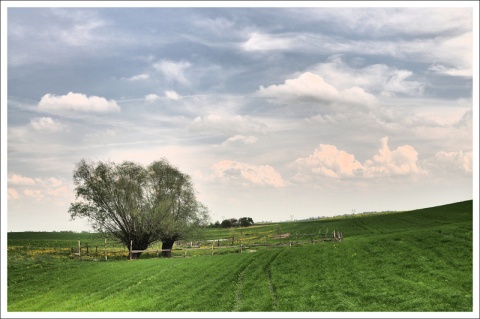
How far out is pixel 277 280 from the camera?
31.7 m

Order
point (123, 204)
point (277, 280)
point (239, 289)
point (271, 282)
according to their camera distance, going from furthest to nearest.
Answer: point (123, 204) → point (277, 280) → point (271, 282) → point (239, 289)

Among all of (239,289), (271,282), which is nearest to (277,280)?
(271,282)

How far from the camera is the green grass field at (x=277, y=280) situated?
82.7ft

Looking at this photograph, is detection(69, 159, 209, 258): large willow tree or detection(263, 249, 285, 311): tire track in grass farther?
detection(69, 159, 209, 258): large willow tree

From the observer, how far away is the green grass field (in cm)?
2520

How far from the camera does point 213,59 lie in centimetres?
3762

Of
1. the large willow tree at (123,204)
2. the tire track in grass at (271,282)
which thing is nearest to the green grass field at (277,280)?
the tire track in grass at (271,282)

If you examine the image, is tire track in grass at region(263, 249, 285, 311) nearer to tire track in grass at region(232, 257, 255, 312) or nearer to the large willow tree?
tire track in grass at region(232, 257, 255, 312)

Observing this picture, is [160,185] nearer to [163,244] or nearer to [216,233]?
[163,244]

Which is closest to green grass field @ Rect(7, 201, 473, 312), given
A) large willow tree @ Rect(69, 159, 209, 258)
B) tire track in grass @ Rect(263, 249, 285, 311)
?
tire track in grass @ Rect(263, 249, 285, 311)

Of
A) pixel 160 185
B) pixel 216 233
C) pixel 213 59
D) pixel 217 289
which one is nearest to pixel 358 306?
pixel 217 289

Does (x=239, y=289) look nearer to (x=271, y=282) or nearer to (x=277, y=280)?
(x=271, y=282)

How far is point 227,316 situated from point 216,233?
186 feet

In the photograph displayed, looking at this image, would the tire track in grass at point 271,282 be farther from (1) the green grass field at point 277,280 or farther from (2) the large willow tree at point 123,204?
(2) the large willow tree at point 123,204
